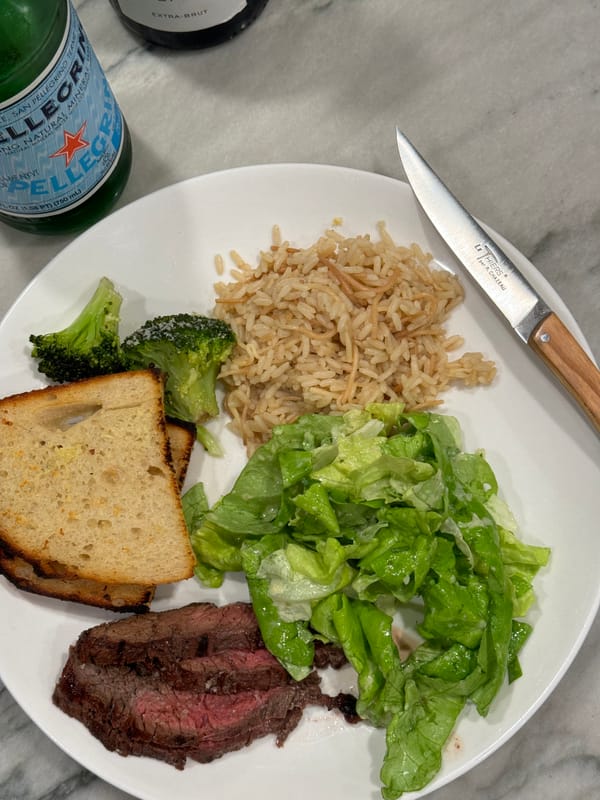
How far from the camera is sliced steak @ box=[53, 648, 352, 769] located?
2283mm

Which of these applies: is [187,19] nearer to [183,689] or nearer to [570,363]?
[570,363]

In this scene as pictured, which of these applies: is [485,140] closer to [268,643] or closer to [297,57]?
[297,57]

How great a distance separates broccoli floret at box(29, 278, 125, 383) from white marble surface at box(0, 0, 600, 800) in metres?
0.49

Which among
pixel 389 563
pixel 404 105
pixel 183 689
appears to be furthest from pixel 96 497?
pixel 404 105

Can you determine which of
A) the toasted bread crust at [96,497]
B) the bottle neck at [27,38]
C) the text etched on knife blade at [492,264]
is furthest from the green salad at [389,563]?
the bottle neck at [27,38]

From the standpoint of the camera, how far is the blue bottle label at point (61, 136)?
7.11 ft

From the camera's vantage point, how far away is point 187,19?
2.75m

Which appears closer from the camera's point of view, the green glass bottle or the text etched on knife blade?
the green glass bottle

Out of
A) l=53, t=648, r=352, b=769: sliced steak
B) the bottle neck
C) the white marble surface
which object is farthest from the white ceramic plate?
the bottle neck

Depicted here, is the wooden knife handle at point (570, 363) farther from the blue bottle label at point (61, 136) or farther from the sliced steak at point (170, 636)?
the blue bottle label at point (61, 136)

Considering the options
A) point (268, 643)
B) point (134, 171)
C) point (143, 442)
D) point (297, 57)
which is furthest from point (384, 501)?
point (297, 57)

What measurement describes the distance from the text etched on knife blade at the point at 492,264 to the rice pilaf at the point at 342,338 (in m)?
0.11

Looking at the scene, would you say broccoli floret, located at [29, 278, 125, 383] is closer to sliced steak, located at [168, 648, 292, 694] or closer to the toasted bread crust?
the toasted bread crust

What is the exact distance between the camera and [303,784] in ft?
7.61
